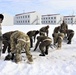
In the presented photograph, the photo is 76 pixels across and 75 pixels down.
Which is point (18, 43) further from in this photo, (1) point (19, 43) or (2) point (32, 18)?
(2) point (32, 18)

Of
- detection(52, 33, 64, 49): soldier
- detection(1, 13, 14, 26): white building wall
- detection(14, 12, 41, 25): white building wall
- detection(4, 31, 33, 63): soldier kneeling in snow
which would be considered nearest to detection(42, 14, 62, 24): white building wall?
detection(14, 12, 41, 25): white building wall

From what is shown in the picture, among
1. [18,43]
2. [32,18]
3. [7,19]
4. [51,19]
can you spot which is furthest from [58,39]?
[51,19]

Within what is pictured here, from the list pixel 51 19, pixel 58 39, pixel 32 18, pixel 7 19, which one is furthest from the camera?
pixel 51 19

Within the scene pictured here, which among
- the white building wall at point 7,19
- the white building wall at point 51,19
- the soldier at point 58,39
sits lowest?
the white building wall at point 51,19

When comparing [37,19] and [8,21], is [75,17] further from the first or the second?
[8,21]

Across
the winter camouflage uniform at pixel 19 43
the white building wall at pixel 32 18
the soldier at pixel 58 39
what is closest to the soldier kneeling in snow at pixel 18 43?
the winter camouflage uniform at pixel 19 43

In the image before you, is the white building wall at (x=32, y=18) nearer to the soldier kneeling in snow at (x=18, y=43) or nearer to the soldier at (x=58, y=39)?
the soldier at (x=58, y=39)

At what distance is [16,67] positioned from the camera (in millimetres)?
7531

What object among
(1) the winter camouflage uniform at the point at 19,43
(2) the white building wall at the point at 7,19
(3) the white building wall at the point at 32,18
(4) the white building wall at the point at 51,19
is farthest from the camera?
(4) the white building wall at the point at 51,19

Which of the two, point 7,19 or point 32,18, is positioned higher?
point 7,19

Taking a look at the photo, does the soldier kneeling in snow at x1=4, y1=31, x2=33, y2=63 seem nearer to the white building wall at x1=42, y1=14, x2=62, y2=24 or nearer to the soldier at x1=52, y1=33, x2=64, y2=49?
the soldier at x1=52, y1=33, x2=64, y2=49

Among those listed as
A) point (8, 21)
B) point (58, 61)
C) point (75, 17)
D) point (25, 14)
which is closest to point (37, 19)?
point (25, 14)

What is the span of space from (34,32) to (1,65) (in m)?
5.70

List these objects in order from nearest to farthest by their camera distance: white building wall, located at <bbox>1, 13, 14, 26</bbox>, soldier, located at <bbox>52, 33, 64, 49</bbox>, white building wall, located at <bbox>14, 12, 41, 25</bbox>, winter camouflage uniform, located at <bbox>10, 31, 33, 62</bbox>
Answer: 1. winter camouflage uniform, located at <bbox>10, 31, 33, 62</bbox>
2. soldier, located at <bbox>52, 33, 64, 49</bbox>
3. white building wall, located at <bbox>1, 13, 14, 26</bbox>
4. white building wall, located at <bbox>14, 12, 41, 25</bbox>
